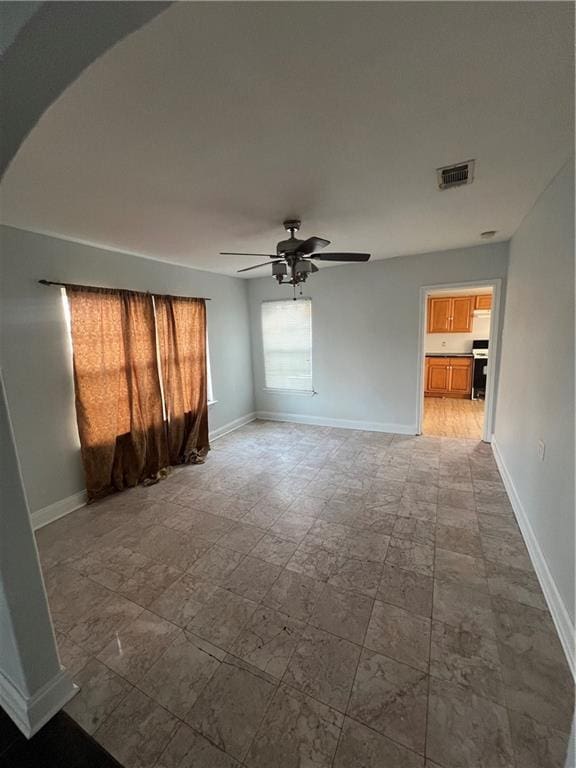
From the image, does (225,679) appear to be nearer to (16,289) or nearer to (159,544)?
(159,544)

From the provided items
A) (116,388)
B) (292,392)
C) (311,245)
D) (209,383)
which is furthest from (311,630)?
(292,392)

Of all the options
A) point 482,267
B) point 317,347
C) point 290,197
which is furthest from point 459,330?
Result: point 290,197

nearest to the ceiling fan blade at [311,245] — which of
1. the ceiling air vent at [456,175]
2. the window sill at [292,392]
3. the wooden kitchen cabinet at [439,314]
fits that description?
the ceiling air vent at [456,175]

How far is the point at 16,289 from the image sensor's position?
2488mm

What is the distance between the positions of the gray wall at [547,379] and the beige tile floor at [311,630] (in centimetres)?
34

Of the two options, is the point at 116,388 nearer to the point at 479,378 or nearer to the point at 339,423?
the point at 339,423

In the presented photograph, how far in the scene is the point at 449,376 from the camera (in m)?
6.19

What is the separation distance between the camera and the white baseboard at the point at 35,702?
4.32ft

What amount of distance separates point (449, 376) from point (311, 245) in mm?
5063

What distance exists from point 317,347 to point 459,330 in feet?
10.5

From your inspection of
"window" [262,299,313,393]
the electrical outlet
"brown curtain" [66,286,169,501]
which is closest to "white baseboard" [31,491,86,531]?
"brown curtain" [66,286,169,501]

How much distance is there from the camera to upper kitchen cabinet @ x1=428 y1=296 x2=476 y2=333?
235 inches

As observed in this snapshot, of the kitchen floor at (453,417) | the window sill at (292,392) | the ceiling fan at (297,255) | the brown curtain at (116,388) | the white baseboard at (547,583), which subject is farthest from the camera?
the window sill at (292,392)

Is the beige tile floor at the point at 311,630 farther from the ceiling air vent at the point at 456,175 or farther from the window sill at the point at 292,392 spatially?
the ceiling air vent at the point at 456,175
